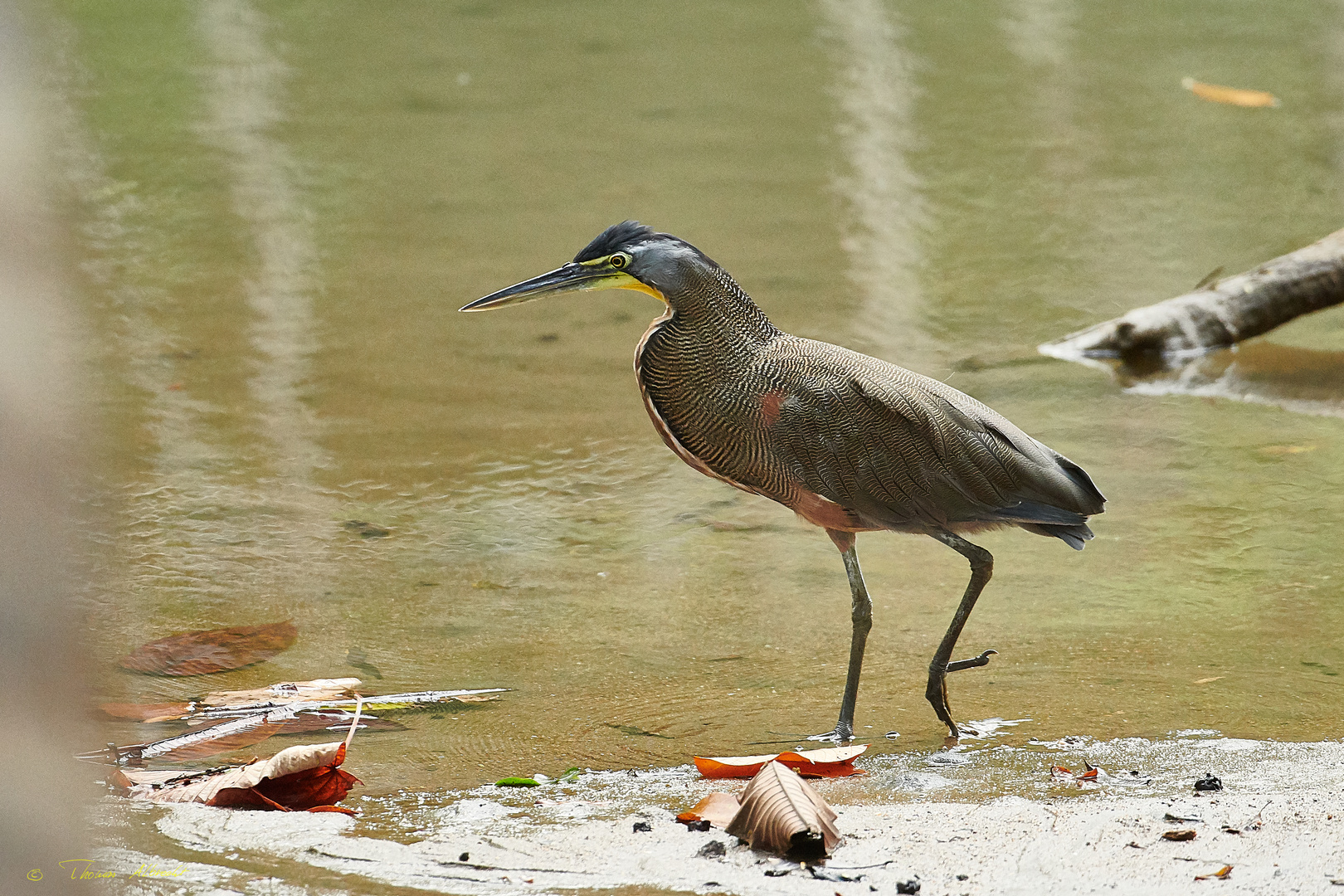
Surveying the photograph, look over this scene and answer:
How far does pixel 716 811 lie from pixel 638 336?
376 cm

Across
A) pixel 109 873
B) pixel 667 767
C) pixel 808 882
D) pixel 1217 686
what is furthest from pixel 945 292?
pixel 109 873

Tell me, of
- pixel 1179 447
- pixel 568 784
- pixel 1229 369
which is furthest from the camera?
pixel 1229 369

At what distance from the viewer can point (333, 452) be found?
5137 mm

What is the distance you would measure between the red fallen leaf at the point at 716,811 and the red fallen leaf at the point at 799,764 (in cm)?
20

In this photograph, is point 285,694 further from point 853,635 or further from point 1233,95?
point 1233,95

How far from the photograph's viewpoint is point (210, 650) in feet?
12.0

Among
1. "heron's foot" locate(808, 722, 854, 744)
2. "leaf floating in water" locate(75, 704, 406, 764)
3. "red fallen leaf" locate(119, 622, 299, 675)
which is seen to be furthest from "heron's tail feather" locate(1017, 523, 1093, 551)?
"red fallen leaf" locate(119, 622, 299, 675)

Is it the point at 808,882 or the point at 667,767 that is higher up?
the point at 808,882

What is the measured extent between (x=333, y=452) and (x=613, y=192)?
2915 millimetres

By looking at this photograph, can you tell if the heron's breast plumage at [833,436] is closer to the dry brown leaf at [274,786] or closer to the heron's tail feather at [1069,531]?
the heron's tail feather at [1069,531]

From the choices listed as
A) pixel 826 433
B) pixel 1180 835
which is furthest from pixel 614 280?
pixel 1180 835

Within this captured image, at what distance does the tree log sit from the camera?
19.9 feet

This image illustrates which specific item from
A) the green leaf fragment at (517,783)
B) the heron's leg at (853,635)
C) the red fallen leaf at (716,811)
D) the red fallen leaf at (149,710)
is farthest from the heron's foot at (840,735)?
the red fallen leaf at (149,710)

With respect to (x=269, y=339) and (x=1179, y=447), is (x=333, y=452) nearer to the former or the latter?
(x=269, y=339)
